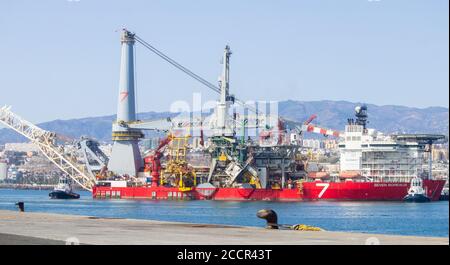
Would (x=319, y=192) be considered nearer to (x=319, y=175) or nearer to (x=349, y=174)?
(x=349, y=174)

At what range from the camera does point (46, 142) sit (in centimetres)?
12506

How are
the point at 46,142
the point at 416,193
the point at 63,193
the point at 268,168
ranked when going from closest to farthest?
the point at 416,193
the point at 268,168
the point at 63,193
the point at 46,142

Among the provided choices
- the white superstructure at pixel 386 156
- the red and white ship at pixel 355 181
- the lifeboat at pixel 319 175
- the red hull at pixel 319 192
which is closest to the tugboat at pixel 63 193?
the red and white ship at pixel 355 181

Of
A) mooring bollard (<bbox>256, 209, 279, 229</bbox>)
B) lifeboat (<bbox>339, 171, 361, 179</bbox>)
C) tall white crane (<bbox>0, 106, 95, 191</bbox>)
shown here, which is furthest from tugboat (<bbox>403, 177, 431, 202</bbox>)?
mooring bollard (<bbox>256, 209, 279, 229</bbox>)

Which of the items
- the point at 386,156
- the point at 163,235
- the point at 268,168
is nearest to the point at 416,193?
the point at 386,156

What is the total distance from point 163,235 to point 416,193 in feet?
288

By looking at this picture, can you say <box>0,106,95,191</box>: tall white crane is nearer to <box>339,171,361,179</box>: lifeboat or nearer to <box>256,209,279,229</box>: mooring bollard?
<box>339,171,361,179</box>: lifeboat

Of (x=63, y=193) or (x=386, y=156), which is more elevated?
(x=386, y=156)

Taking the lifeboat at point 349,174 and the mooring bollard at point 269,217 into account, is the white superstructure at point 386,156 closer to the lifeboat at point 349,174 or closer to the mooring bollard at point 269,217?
the lifeboat at point 349,174

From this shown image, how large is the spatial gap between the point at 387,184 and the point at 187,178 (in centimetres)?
2337

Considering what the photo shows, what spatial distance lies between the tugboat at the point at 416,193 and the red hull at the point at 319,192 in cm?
141

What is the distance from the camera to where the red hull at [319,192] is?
10425cm

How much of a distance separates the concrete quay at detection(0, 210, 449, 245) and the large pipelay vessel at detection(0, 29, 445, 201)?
82.5 metres

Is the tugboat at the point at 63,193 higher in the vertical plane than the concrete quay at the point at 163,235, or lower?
lower
